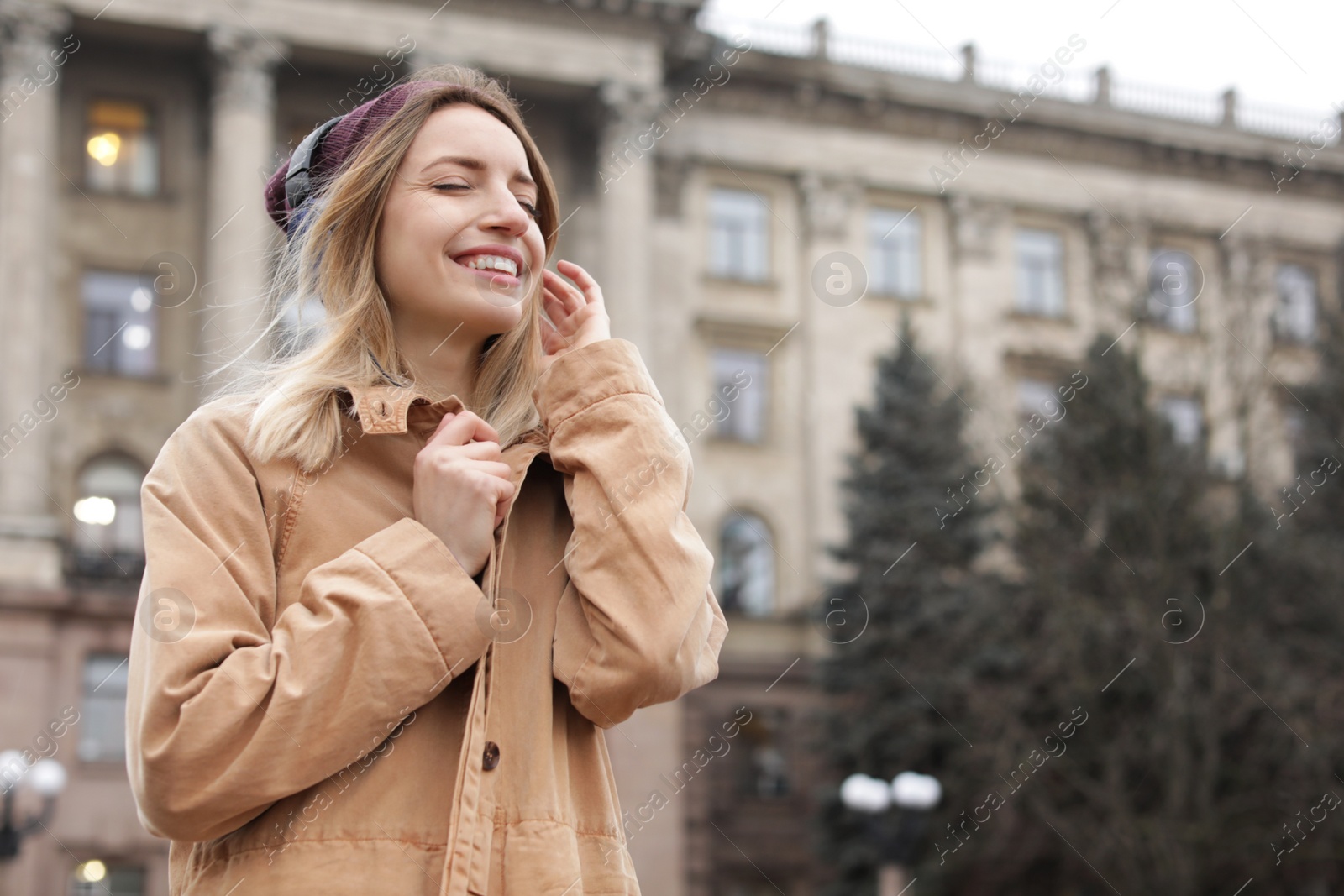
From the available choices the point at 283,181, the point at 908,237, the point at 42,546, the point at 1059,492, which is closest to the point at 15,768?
the point at 42,546

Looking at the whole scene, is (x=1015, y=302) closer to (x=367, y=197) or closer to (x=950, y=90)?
(x=950, y=90)

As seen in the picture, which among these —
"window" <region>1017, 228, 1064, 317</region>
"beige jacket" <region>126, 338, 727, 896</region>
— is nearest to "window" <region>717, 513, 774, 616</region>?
"window" <region>1017, 228, 1064, 317</region>

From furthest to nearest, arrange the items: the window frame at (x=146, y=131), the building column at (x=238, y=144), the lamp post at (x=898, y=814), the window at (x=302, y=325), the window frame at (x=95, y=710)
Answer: the window frame at (x=146, y=131)
the building column at (x=238, y=144)
the window frame at (x=95, y=710)
the lamp post at (x=898, y=814)
the window at (x=302, y=325)

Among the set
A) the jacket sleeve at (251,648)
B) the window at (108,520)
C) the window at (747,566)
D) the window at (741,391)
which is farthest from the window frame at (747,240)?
the jacket sleeve at (251,648)

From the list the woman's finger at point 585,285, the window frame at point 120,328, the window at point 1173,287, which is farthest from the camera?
the window frame at point 120,328

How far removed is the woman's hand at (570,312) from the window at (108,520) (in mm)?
24899

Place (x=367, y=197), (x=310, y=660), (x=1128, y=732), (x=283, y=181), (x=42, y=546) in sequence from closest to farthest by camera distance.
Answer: (x=310, y=660) < (x=367, y=197) < (x=283, y=181) < (x=1128, y=732) < (x=42, y=546)

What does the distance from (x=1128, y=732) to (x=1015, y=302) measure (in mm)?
15025

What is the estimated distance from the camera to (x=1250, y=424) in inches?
905

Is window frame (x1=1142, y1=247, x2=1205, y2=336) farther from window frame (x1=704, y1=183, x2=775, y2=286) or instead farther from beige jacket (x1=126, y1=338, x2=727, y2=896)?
beige jacket (x1=126, y1=338, x2=727, y2=896)

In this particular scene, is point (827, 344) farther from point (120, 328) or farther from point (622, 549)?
point (622, 549)

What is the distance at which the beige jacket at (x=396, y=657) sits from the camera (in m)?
1.89

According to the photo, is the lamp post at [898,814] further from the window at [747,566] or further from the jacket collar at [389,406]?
the jacket collar at [389,406]

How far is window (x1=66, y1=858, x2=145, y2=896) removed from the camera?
24250 millimetres
